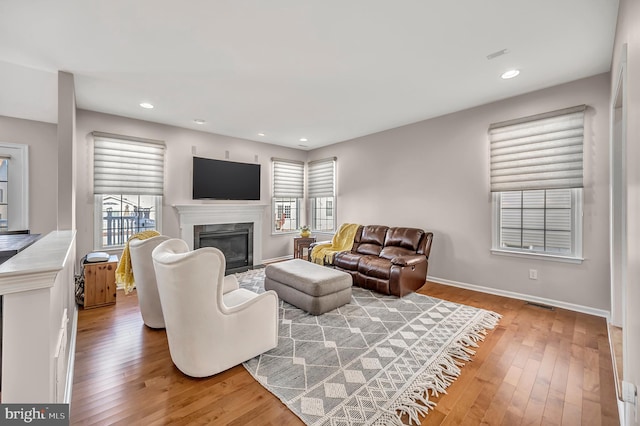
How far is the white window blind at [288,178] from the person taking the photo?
6.23 m

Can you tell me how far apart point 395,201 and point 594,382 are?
11.3ft

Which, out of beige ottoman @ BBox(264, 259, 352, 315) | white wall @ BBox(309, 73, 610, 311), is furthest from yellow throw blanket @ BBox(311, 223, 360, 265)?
beige ottoman @ BBox(264, 259, 352, 315)

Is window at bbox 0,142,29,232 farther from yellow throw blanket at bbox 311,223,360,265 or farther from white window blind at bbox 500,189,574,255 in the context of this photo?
white window blind at bbox 500,189,574,255

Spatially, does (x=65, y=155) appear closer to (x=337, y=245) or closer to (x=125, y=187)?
(x=125, y=187)

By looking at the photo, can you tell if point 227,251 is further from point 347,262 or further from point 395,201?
point 395,201

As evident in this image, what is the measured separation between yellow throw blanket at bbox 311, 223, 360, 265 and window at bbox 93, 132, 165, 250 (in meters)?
2.78

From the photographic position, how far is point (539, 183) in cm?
337

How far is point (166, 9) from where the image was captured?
1975 millimetres

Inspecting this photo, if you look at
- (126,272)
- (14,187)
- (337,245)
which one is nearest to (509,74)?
(337,245)

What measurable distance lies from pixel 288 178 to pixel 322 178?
822 millimetres

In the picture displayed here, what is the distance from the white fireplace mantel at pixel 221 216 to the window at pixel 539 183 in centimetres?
428

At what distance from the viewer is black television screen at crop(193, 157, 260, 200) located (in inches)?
198

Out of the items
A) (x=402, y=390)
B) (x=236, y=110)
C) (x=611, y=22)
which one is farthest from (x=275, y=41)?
(x=402, y=390)

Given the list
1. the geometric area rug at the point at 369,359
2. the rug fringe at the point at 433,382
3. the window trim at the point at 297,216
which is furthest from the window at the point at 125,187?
the rug fringe at the point at 433,382
